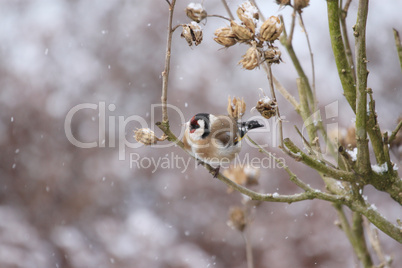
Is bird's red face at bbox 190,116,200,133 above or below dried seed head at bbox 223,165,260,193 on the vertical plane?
above

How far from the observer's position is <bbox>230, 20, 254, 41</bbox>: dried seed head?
0.91 metres

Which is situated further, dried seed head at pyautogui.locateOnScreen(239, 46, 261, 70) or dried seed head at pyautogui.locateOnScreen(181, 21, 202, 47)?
dried seed head at pyautogui.locateOnScreen(181, 21, 202, 47)

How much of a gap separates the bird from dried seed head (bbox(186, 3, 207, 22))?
2.46 feet

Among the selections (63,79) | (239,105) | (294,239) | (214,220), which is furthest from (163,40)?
(239,105)

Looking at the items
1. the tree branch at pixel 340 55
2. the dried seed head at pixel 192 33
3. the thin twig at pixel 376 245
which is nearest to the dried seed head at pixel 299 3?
the tree branch at pixel 340 55

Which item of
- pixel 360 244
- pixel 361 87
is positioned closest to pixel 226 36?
pixel 361 87

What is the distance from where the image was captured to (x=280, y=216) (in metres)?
2.97

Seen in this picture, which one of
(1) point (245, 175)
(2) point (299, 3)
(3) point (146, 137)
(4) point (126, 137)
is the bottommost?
(3) point (146, 137)

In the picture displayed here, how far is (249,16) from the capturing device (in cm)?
92

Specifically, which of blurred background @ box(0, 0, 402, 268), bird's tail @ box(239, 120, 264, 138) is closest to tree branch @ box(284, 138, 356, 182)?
bird's tail @ box(239, 120, 264, 138)

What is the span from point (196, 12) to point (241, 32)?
0.65 feet

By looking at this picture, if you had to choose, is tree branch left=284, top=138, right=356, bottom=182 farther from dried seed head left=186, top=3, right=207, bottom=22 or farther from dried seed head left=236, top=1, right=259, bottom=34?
dried seed head left=186, top=3, right=207, bottom=22

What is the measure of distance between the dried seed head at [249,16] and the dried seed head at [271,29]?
0.03m

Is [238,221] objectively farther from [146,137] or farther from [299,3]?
[299,3]
